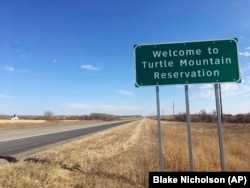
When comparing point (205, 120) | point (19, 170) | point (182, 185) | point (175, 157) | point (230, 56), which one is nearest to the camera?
point (182, 185)

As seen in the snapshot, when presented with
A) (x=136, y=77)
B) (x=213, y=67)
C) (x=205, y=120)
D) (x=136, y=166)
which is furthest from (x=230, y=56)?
(x=205, y=120)

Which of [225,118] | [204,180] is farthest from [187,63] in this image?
[225,118]

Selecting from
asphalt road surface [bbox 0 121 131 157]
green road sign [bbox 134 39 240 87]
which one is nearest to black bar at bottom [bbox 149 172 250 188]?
green road sign [bbox 134 39 240 87]

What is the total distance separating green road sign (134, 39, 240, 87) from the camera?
282 inches

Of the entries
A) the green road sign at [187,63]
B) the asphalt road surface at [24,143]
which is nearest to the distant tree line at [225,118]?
the asphalt road surface at [24,143]

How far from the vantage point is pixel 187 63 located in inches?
289

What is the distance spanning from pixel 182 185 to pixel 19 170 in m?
5.22

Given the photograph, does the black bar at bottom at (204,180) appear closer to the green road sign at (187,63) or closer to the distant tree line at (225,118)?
the green road sign at (187,63)

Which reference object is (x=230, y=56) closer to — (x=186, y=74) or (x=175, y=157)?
(x=186, y=74)

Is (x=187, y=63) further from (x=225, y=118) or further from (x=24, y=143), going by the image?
(x=225, y=118)

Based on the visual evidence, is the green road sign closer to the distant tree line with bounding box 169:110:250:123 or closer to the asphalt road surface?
the asphalt road surface

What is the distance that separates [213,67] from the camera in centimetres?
720

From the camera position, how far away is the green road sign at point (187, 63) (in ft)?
23.5

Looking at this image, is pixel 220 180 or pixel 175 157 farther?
pixel 175 157
